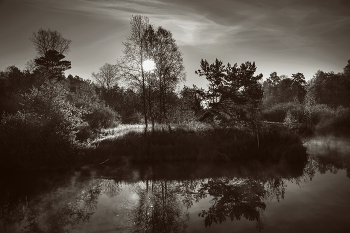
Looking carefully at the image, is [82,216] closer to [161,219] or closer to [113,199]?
[113,199]

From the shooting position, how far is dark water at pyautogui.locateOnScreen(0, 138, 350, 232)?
11359 millimetres

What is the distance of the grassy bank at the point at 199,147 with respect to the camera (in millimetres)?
22453

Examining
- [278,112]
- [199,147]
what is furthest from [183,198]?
[278,112]

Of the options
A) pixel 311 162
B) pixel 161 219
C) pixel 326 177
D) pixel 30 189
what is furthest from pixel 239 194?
pixel 30 189

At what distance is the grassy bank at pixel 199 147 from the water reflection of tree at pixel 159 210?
6088 millimetres

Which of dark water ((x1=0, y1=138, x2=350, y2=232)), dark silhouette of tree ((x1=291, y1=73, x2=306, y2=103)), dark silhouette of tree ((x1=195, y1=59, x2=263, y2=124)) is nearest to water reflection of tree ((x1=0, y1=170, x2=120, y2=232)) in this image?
dark water ((x1=0, y1=138, x2=350, y2=232))

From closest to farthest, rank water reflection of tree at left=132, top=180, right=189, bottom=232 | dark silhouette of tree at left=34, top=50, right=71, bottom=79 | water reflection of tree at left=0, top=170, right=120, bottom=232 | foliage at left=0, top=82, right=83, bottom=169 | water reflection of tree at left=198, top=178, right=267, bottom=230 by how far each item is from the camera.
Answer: water reflection of tree at left=132, top=180, right=189, bottom=232 < water reflection of tree at left=0, top=170, right=120, bottom=232 < water reflection of tree at left=198, top=178, right=267, bottom=230 < foliage at left=0, top=82, right=83, bottom=169 < dark silhouette of tree at left=34, top=50, right=71, bottom=79

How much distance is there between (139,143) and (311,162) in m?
15.5

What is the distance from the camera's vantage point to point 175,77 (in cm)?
3142

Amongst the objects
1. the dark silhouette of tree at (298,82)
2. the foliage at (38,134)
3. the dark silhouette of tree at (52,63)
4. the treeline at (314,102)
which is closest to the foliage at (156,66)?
the foliage at (38,134)

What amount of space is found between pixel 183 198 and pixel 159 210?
2.23 meters

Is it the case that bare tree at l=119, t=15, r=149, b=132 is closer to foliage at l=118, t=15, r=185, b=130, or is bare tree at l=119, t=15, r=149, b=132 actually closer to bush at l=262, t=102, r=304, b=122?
foliage at l=118, t=15, r=185, b=130

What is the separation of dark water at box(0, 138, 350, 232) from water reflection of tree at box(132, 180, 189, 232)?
44 millimetres

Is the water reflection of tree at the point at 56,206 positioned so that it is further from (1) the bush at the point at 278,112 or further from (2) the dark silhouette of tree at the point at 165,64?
(1) the bush at the point at 278,112
